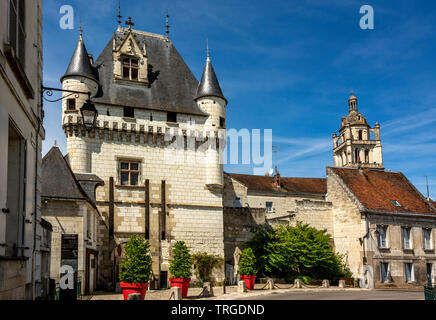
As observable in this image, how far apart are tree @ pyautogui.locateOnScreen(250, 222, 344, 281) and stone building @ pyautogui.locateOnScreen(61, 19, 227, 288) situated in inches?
112

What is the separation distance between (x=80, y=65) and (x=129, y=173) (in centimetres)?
611

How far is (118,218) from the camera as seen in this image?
2325 cm

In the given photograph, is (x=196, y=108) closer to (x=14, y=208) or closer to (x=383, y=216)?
(x=383, y=216)

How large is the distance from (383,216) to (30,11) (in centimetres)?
2408

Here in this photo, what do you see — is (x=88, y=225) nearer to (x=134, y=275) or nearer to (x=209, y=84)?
(x=134, y=275)

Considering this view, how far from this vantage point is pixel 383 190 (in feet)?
97.8

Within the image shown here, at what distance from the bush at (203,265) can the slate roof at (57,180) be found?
813 cm

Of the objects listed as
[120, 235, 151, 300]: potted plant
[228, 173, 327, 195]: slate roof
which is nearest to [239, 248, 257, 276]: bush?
[120, 235, 151, 300]: potted plant

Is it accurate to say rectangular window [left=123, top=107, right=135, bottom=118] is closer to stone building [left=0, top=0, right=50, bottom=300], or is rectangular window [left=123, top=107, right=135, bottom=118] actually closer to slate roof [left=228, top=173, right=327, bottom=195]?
stone building [left=0, top=0, right=50, bottom=300]

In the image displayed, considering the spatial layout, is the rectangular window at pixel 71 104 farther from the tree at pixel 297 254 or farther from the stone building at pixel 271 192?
the stone building at pixel 271 192

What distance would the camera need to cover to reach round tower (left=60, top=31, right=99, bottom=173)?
22938 millimetres

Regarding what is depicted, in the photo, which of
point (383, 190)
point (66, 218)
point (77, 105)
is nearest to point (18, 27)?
point (66, 218)

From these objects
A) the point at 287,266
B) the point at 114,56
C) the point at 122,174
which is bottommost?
the point at 287,266
